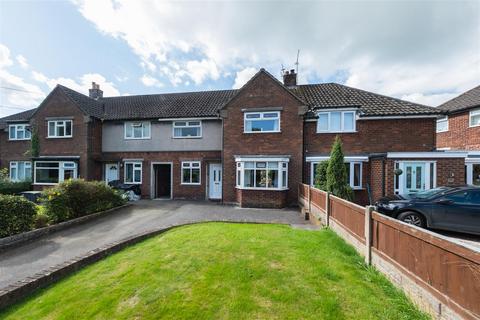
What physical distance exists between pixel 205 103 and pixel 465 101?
59.2 ft

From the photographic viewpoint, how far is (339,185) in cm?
946

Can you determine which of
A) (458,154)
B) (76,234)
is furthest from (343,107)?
(76,234)

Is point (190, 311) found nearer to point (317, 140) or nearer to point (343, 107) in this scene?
point (317, 140)

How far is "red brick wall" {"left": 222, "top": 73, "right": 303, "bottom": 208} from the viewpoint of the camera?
13.1m

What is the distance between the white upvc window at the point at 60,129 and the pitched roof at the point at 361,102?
16423 mm

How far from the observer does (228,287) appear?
3.97 meters

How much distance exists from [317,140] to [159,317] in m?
11.9

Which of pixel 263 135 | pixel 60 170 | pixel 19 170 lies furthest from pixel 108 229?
pixel 19 170

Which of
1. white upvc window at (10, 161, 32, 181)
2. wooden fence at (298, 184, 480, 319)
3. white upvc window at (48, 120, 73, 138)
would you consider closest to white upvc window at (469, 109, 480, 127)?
wooden fence at (298, 184, 480, 319)

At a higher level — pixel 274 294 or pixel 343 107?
pixel 343 107

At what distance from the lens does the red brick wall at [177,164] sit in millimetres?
15391

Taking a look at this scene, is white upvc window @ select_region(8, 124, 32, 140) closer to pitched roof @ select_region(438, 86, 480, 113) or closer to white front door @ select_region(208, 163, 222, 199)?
white front door @ select_region(208, 163, 222, 199)

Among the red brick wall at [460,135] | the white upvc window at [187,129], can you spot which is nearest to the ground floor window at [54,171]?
the white upvc window at [187,129]

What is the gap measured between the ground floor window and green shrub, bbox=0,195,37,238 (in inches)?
359
